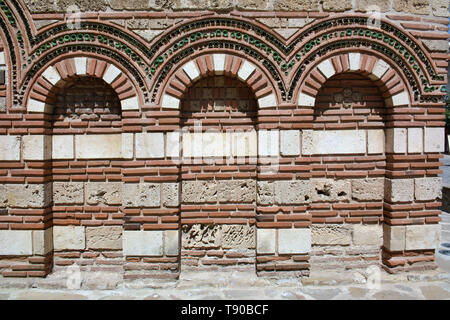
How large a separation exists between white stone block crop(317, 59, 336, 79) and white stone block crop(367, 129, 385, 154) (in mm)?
908

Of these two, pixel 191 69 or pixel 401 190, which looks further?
pixel 401 190

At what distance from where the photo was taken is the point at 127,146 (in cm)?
375

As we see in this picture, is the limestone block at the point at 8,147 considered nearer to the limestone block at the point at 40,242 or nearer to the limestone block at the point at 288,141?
the limestone block at the point at 40,242

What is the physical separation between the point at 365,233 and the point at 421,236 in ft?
2.14

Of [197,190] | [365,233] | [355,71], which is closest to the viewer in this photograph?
[355,71]

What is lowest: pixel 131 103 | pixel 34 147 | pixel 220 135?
pixel 34 147

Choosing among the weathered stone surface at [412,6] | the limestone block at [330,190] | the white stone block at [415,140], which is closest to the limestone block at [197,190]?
the limestone block at [330,190]

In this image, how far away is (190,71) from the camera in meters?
3.76

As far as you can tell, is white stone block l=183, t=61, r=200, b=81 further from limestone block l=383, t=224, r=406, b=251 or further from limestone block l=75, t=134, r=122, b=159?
limestone block l=383, t=224, r=406, b=251

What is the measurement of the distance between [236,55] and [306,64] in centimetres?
85

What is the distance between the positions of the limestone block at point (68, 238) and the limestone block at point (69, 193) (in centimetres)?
34

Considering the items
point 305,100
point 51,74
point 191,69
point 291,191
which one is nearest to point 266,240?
point 291,191

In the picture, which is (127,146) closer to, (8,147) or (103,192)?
(103,192)

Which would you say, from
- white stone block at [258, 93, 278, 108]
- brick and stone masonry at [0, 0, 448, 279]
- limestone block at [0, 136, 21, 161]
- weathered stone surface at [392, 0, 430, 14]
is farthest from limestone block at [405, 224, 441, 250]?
limestone block at [0, 136, 21, 161]
